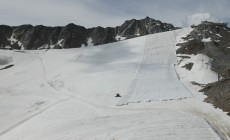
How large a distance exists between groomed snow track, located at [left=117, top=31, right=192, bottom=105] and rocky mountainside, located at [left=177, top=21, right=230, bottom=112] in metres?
4.04

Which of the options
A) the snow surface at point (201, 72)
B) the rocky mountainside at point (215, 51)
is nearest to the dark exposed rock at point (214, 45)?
the rocky mountainside at point (215, 51)

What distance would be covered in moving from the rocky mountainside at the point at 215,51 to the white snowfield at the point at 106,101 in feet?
6.12

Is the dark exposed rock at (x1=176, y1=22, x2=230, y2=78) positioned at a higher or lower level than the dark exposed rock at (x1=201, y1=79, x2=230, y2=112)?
higher

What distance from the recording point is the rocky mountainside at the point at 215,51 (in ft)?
146

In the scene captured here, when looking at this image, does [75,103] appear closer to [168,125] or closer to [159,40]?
[168,125]

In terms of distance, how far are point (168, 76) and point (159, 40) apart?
46.9m

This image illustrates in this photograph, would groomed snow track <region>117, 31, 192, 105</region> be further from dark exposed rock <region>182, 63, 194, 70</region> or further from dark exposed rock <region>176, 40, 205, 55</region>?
dark exposed rock <region>182, 63, 194, 70</region>

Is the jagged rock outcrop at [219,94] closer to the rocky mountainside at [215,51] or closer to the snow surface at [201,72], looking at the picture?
the rocky mountainside at [215,51]

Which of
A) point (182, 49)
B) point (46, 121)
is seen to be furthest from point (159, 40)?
point (46, 121)

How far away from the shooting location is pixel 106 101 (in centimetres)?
5091

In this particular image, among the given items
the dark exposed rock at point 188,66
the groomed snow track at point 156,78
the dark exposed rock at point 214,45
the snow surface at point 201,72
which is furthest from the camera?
the dark exposed rock at point 188,66

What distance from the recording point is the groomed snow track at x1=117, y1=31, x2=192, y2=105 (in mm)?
50469

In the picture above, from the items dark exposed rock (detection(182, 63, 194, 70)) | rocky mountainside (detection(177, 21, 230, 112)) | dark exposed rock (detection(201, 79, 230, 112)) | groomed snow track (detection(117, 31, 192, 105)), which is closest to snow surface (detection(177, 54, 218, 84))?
dark exposed rock (detection(182, 63, 194, 70))

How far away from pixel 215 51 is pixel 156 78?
917 inches
